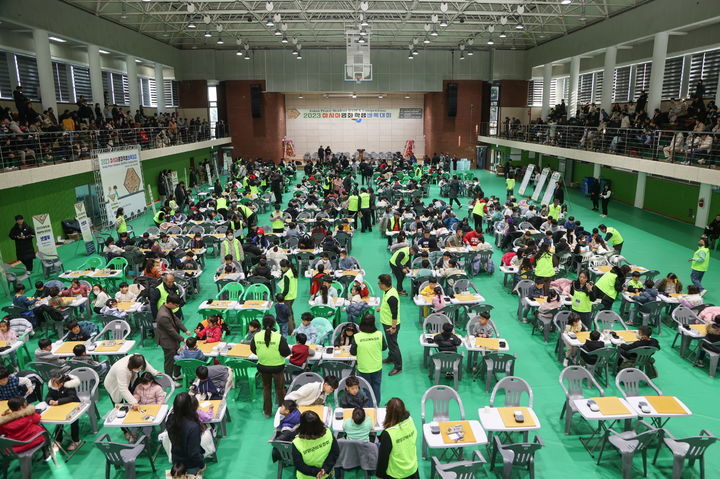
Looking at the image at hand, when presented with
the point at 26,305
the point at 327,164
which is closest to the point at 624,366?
A: the point at 26,305

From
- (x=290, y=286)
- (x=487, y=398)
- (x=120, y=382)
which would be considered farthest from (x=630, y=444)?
(x=120, y=382)

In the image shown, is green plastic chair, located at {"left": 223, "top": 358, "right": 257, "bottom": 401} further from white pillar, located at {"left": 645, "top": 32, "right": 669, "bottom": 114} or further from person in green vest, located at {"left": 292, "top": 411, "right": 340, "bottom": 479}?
white pillar, located at {"left": 645, "top": 32, "right": 669, "bottom": 114}

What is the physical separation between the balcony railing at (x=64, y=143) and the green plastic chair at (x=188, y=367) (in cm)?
1069

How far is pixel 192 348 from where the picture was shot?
29.4ft

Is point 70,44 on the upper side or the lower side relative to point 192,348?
upper

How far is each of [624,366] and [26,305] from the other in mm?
12311

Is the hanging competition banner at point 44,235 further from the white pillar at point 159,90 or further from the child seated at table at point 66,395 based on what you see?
the white pillar at point 159,90

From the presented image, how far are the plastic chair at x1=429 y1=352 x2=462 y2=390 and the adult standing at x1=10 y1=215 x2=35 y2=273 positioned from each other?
12.9 metres

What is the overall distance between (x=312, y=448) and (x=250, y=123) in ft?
129

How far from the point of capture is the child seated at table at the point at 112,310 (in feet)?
37.6

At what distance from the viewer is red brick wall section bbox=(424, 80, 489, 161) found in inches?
1704

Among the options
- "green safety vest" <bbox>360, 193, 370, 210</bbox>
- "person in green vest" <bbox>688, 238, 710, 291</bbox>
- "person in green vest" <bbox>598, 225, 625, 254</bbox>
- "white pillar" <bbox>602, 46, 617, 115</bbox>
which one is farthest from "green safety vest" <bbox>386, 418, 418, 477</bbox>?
"white pillar" <bbox>602, 46, 617, 115</bbox>

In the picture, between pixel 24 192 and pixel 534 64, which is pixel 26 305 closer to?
pixel 24 192

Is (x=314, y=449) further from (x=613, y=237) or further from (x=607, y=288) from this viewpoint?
(x=613, y=237)
